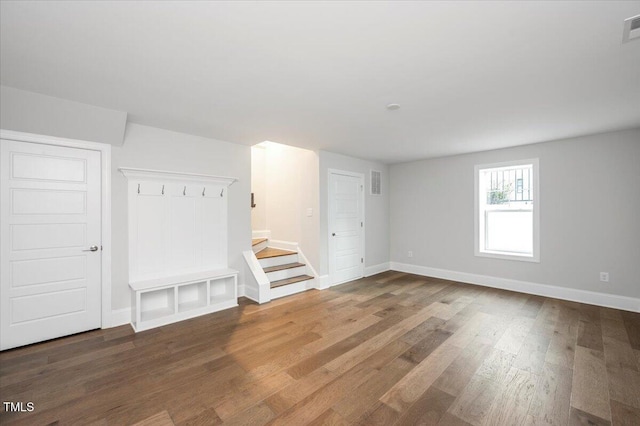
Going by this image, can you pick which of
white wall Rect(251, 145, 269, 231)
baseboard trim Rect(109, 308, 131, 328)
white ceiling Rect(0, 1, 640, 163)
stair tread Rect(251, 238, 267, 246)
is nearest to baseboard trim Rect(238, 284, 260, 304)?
stair tread Rect(251, 238, 267, 246)

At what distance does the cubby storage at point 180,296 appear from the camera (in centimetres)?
332

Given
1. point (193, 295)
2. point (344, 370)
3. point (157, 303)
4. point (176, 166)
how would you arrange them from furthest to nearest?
1. point (193, 295)
2. point (176, 166)
3. point (157, 303)
4. point (344, 370)

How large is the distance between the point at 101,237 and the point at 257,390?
2.62 meters

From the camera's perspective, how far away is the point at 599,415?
1.86 m

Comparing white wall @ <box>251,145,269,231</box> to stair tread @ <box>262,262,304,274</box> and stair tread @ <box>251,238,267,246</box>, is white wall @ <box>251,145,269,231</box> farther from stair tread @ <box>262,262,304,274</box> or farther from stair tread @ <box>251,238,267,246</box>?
stair tread @ <box>262,262,304,274</box>

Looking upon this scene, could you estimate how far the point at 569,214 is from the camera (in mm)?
4242

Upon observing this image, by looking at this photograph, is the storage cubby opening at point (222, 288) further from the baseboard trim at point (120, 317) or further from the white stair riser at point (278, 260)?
the baseboard trim at point (120, 317)

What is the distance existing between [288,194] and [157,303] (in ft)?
9.33

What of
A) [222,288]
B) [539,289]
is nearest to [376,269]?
[539,289]

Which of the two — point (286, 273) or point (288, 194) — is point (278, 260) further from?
point (288, 194)

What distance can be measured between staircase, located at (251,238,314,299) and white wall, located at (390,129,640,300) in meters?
2.74

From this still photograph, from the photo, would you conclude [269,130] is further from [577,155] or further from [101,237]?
[577,155]

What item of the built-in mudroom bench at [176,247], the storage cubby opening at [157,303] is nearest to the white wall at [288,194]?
the built-in mudroom bench at [176,247]

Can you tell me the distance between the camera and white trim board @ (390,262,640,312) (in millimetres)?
3844
